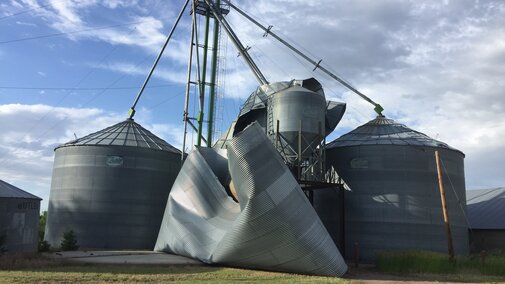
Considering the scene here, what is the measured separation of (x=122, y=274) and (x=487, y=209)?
1529 inches

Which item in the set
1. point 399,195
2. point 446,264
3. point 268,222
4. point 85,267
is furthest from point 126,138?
point 446,264

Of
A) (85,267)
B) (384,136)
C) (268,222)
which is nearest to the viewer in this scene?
(268,222)

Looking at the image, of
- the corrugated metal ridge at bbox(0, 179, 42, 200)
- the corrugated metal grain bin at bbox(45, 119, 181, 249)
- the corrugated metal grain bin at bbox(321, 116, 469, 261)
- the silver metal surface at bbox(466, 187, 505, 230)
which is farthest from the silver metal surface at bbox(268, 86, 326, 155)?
the silver metal surface at bbox(466, 187, 505, 230)

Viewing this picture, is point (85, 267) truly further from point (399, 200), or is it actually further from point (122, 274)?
point (399, 200)

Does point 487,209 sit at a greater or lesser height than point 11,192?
lesser

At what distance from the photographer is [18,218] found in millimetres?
25641

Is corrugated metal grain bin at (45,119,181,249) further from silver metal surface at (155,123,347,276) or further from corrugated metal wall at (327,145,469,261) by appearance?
silver metal surface at (155,123,347,276)

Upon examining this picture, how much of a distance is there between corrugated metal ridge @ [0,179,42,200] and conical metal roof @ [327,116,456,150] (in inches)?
910

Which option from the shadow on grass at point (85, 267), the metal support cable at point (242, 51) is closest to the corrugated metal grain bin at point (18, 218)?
the shadow on grass at point (85, 267)

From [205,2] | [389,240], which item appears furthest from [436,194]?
[205,2]

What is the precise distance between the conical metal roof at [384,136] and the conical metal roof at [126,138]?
16212mm

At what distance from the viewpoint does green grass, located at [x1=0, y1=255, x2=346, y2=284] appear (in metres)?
17.0

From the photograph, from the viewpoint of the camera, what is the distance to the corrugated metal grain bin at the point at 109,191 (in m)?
37.1

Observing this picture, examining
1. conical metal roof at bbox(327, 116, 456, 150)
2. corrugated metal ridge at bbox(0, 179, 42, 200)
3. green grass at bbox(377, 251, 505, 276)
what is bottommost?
green grass at bbox(377, 251, 505, 276)
